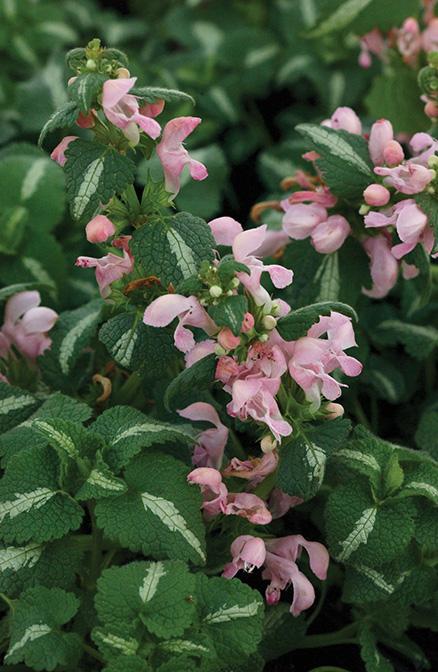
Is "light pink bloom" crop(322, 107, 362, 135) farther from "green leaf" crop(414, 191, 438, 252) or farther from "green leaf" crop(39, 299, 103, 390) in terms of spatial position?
"green leaf" crop(39, 299, 103, 390)

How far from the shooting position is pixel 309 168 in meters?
2.02

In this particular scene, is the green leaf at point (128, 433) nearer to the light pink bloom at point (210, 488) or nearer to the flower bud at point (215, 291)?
the light pink bloom at point (210, 488)

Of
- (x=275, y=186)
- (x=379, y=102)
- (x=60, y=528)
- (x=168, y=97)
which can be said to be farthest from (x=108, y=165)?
(x=275, y=186)

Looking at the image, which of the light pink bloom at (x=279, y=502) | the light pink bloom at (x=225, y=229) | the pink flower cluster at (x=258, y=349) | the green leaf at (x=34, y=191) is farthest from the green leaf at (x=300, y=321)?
the green leaf at (x=34, y=191)

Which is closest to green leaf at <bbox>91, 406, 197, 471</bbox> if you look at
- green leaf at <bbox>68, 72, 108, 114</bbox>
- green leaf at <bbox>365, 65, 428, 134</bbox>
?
green leaf at <bbox>68, 72, 108, 114</bbox>

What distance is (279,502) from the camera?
1.20 m

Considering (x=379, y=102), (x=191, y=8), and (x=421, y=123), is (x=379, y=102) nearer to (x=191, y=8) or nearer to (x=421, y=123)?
(x=421, y=123)

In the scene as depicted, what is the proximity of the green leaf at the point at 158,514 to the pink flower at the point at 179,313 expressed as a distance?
0.52 feet

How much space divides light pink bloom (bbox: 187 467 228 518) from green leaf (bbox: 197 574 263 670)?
0.29 feet

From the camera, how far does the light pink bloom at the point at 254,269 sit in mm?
1034

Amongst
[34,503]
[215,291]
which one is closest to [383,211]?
[215,291]

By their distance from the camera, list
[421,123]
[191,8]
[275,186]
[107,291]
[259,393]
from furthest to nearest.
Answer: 1. [191,8]
2. [275,186]
3. [421,123]
4. [107,291]
5. [259,393]

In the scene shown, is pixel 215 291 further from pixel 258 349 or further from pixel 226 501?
pixel 226 501

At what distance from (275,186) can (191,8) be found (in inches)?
30.9
